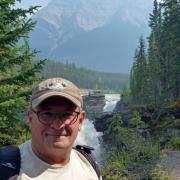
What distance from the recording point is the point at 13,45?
13648 millimetres

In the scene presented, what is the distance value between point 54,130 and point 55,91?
0.81 ft

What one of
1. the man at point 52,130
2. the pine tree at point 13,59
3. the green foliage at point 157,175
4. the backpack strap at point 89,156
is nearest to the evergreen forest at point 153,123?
the green foliage at point 157,175

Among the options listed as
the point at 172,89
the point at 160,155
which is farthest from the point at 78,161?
the point at 172,89

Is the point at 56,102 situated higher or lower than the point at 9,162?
higher

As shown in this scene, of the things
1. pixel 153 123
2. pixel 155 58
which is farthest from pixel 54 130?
pixel 155 58

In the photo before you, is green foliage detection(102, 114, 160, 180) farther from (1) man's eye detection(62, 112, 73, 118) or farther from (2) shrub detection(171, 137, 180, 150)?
(1) man's eye detection(62, 112, 73, 118)

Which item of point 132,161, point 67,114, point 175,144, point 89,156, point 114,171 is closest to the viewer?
point 67,114

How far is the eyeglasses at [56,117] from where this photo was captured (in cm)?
271

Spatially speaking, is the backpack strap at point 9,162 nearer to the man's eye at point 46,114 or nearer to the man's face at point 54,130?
the man's face at point 54,130

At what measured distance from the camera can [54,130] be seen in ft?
8.87

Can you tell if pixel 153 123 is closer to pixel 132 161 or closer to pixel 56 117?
pixel 132 161

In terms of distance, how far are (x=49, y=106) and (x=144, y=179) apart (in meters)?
8.64

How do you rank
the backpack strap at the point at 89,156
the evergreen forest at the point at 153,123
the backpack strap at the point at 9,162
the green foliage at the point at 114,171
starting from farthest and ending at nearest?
1. the evergreen forest at the point at 153,123
2. the green foliage at the point at 114,171
3. the backpack strap at the point at 89,156
4. the backpack strap at the point at 9,162

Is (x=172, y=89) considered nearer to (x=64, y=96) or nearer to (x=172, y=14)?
(x=172, y=14)
